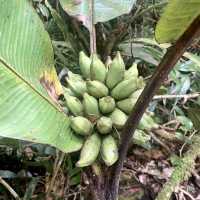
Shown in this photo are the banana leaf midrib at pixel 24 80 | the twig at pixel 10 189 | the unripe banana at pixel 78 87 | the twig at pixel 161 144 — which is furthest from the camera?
the twig at pixel 161 144

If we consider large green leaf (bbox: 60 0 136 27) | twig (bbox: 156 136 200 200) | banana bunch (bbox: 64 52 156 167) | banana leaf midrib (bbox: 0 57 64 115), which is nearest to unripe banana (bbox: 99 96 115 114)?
banana bunch (bbox: 64 52 156 167)

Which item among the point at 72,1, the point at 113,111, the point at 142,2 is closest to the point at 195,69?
the point at 142,2

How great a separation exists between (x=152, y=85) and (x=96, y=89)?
19 centimetres

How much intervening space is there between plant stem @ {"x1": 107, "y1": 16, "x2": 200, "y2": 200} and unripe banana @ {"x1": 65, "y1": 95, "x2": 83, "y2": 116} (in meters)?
0.13

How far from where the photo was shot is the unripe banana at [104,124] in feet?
3.57

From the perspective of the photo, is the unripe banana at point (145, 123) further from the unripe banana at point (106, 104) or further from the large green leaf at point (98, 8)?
the large green leaf at point (98, 8)

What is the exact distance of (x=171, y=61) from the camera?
0.93 m

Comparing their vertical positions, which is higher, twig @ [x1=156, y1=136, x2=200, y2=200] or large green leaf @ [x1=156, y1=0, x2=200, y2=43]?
large green leaf @ [x1=156, y1=0, x2=200, y2=43]

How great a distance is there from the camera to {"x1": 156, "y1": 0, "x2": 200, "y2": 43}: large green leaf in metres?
0.92

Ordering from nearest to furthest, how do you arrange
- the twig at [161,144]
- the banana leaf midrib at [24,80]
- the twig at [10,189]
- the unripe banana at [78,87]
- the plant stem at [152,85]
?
1. the plant stem at [152,85]
2. the banana leaf midrib at [24,80]
3. the unripe banana at [78,87]
4. the twig at [10,189]
5. the twig at [161,144]

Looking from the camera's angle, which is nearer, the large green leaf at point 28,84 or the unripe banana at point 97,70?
the large green leaf at point 28,84

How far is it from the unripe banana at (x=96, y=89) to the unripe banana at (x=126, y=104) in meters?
0.05

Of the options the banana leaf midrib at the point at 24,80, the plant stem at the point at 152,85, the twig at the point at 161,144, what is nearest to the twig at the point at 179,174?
the plant stem at the point at 152,85

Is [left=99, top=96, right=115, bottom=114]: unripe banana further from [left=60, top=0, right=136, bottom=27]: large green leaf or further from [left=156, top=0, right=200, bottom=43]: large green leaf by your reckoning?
[left=60, top=0, right=136, bottom=27]: large green leaf
